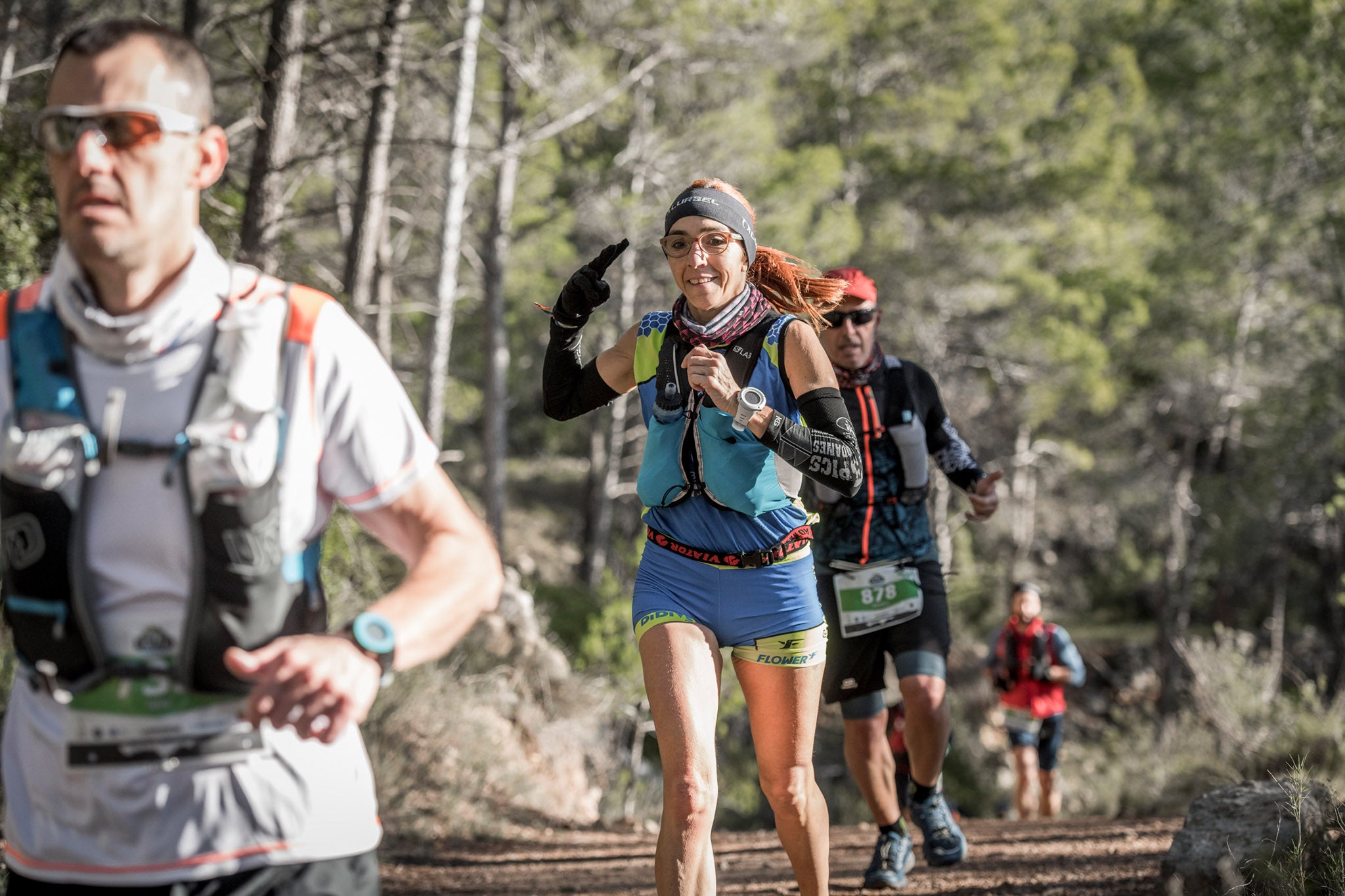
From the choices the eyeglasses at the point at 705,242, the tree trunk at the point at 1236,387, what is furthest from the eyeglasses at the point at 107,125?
the tree trunk at the point at 1236,387

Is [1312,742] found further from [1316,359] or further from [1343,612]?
[1343,612]

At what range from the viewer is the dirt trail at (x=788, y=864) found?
4.96 m

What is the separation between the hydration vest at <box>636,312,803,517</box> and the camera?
336cm

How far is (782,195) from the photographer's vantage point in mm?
18938

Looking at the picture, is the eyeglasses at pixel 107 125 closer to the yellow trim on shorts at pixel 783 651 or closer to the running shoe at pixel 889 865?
the yellow trim on shorts at pixel 783 651

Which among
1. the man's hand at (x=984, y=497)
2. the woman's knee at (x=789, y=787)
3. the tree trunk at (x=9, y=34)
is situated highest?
the tree trunk at (x=9, y=34)

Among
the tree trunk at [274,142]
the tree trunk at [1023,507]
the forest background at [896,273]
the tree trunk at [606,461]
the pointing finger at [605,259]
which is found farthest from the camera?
the tree trunk at [1023,507]

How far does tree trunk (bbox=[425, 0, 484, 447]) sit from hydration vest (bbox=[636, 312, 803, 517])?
28.6 feet

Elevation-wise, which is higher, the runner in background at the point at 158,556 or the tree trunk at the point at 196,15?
the tree trunk at the point at 196,15

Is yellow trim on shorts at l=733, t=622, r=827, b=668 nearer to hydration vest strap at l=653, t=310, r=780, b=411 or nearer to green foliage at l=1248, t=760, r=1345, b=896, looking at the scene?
hydration vest strap at l=653, t=310, r=780, b=411

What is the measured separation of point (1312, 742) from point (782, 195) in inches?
505

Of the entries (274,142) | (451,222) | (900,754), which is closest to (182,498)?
(274,142)

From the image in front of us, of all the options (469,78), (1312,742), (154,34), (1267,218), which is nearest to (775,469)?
(154,34)

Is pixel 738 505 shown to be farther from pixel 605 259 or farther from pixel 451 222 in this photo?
pixel 451 222
